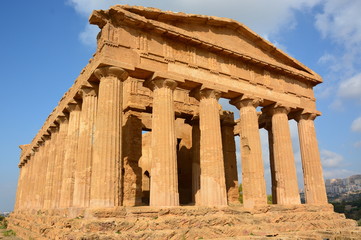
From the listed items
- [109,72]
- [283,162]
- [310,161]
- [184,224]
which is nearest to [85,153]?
[109,72]

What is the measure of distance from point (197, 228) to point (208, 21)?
10.0 meters

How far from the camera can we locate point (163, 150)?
13.0 m

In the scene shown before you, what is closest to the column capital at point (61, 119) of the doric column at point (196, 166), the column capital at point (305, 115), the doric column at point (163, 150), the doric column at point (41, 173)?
the doric column at point (41, 173)

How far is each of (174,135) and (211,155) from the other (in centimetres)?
210

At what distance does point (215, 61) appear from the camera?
52.8 feet

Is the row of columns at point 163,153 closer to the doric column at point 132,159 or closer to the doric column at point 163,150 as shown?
the doric column at point 163,150

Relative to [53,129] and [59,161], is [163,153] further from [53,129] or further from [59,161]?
[53,129]

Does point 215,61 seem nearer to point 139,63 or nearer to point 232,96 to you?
point 232,96

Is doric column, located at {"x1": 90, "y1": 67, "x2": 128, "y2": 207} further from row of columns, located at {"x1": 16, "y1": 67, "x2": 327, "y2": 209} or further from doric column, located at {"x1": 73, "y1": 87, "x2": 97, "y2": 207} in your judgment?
doric column, located at {"x1": 73, "y1": 87, "x2": 97, "y2": 207}

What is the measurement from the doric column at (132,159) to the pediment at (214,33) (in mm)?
5512

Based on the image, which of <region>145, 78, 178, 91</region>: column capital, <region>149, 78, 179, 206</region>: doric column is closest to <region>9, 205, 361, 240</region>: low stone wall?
<region>149, 78, 179, 206</region>: doric column

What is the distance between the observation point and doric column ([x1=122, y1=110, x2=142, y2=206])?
16.8 metres

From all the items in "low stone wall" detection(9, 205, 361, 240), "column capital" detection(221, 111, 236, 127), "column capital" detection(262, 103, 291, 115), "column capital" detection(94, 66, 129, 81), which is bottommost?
"low stone wall" detection(9, 205, 361, 240)

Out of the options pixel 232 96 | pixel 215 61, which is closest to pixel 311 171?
pixel 232 96
